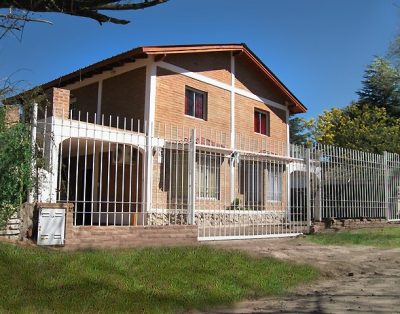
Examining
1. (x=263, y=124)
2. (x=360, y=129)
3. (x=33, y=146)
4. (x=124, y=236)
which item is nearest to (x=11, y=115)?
(x=33, y=146)

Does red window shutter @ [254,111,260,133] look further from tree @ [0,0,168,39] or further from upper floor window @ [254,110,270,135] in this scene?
tree @ [0,0,168,39]

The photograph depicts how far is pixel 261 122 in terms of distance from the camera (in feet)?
68.7

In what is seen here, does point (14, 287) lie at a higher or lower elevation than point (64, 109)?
lower

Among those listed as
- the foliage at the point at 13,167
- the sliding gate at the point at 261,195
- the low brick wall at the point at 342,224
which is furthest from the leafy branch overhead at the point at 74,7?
the low brick wall at the point at 342,224

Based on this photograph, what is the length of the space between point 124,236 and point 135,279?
2.40 metres

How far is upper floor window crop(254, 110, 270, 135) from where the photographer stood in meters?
20.6

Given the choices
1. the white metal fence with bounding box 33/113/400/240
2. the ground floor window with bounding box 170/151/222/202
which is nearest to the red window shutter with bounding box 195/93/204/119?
the white metal fence with bounding box 33/113/400/240

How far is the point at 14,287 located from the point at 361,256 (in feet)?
24.2

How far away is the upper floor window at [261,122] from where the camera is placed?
20.6 m

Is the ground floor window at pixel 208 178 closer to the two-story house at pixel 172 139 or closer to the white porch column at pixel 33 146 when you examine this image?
the two-story house at pixel 172 139

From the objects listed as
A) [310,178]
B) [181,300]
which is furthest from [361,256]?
[181,300]

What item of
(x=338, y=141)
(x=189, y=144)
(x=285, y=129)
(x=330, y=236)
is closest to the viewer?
(x=189, y=144)

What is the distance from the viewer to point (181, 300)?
689cm

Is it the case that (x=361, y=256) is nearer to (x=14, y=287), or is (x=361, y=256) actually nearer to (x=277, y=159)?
(x=277, y=159)
